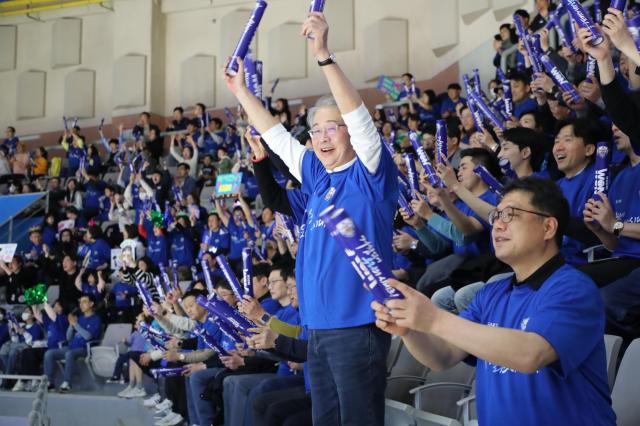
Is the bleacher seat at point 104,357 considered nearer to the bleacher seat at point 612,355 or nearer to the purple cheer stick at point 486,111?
the purple cheer stick at point 486,111

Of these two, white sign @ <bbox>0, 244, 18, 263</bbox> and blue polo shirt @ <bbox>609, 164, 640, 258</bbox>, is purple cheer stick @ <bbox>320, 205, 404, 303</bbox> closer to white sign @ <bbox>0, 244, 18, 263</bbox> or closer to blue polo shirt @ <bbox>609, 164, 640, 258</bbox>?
blue polo shirt @ <bbox>609, 164, 640, 258</bbox>

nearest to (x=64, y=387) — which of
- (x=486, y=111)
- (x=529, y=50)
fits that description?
(x=486, y=111)

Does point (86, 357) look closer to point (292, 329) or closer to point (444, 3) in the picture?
point (292, 329)

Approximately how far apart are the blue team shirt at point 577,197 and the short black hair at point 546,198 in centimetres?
147

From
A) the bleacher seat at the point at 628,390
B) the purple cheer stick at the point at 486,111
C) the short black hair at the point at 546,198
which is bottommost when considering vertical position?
the bleacher seat at the point at 628,390

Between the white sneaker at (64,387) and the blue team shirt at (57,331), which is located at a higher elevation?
the blue team shirt at (57,331)

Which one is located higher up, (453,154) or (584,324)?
(453,154)

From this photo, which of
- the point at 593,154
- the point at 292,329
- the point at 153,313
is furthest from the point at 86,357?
the point at 593,154

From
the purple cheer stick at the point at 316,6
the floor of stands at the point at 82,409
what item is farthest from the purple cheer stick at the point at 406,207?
the floor of stands at the point at 82,409

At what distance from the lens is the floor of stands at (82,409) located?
6.95 meters

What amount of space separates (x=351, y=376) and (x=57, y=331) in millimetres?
7717

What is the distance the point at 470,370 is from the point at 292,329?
897mm

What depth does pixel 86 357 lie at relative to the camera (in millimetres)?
8508

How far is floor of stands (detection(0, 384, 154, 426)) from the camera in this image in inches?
274
